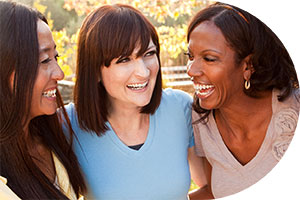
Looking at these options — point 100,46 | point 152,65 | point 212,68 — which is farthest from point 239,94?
point 100,46

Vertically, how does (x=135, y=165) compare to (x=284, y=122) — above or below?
below

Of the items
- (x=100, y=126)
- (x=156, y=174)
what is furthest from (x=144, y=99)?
(x=156, y=174)

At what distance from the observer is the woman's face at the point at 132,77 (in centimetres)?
154

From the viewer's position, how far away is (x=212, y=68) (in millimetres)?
1576

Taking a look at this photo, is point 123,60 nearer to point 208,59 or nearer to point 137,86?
point 137,86

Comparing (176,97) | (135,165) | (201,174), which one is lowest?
(201,174)

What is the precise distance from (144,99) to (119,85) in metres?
0.12

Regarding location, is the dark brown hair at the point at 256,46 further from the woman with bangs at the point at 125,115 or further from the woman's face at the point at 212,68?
the woman with bangs at the point at 125,115

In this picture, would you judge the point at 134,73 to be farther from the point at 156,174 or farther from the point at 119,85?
the point at 156,174

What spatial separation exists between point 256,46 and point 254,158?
51 cm

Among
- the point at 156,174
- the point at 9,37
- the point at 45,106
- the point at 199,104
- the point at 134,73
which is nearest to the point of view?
the point at 9,37

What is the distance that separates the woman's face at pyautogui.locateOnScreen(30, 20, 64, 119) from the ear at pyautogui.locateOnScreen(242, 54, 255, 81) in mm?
788

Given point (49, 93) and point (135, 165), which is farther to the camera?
point (135, 165)

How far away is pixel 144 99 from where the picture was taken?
160 cm
